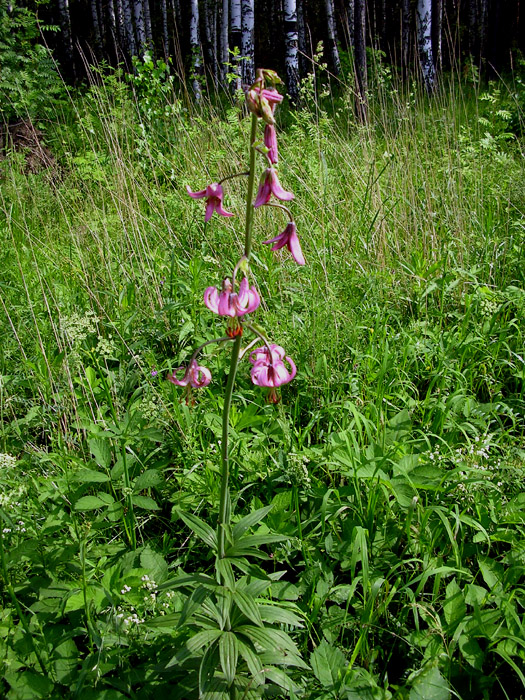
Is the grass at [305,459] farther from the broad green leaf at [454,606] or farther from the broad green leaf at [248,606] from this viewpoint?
the broad green leaf at [248,606]

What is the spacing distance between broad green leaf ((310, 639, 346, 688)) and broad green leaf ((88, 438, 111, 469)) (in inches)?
34.2

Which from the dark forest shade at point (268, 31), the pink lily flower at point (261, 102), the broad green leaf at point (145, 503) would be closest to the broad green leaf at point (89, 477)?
the broad green leaf at point (145, 503)

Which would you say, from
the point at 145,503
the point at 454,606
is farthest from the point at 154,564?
the point at 454,606

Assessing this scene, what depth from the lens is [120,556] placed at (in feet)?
5.39

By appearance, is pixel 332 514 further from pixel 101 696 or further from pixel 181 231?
pixel 181 231

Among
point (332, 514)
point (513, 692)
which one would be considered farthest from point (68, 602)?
point (513, 692)

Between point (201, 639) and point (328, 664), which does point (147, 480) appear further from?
point (328, 664)

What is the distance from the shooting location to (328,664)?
1352 millimetres

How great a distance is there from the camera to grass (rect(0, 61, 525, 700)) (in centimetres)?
137

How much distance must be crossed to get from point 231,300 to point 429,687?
3.51ft

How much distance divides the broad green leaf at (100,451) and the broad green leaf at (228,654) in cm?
76

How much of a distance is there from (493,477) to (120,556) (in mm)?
1240

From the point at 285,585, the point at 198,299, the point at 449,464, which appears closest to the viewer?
the point at 285,585

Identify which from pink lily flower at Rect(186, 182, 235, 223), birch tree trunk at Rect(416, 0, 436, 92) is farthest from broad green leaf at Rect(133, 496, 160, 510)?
birch tree trunk at Rect(416, 0, 436, 92)
